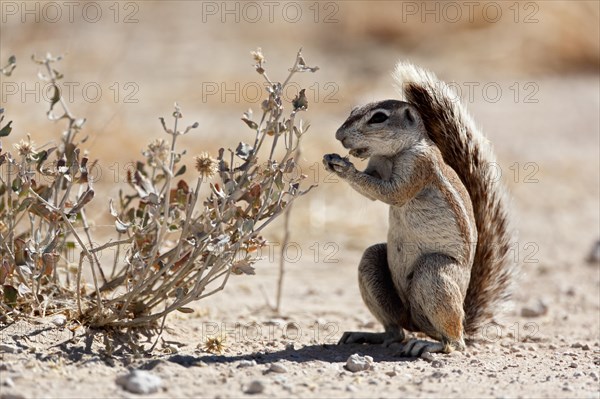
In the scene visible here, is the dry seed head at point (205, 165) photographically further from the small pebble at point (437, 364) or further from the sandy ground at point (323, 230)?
the small pebble at point (437, 364)

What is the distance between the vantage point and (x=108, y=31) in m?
16.9

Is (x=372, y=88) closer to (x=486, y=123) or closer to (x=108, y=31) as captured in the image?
(x=486, y=123)

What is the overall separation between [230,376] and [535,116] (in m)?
11.3

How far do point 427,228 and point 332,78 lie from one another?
9.26 meters

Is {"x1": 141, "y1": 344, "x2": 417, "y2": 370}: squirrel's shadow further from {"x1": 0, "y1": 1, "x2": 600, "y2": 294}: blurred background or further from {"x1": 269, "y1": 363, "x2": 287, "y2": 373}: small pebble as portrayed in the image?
{"x1": 0, "y1": 1, "x2": 600, "y2": 294}: blurred background

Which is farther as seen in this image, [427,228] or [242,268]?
[427,228]

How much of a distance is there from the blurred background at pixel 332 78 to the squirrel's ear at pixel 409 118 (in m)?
3.44

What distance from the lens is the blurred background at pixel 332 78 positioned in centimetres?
1005

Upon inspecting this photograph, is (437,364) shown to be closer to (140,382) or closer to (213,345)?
(213,345)

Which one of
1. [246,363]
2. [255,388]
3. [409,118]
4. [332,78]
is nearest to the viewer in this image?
[255,388]

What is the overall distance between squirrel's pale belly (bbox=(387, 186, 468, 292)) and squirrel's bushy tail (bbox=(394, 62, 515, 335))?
423mm

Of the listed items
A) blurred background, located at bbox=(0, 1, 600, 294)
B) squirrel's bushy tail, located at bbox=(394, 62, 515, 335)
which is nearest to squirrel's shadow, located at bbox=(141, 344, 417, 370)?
squirrel's bushy tail, located at bbox=(394, 62, 515, 335)

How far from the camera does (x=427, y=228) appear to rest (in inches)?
210

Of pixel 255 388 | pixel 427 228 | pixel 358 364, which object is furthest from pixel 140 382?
pixel 427 228
